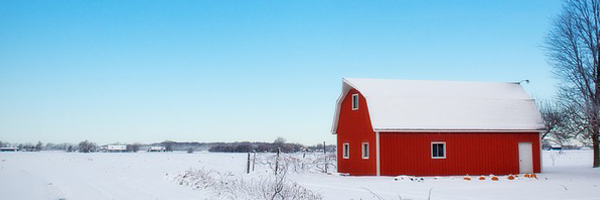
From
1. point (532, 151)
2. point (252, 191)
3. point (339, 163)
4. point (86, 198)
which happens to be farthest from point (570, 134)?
point (86, 198)

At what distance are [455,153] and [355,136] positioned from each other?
4904 mm

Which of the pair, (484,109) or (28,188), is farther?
(484,109)

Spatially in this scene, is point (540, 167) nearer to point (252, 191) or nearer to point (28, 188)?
point (252, 191)

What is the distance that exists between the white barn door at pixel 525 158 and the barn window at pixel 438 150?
432cm

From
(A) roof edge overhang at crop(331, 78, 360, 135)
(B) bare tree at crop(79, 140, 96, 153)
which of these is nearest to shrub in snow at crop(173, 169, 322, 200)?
(A) roof edge overhang at crop(331, 78, 360, 135)

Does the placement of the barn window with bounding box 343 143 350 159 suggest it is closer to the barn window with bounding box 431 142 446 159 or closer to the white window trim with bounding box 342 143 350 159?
the white window trim with bounding box 342 143 350 159

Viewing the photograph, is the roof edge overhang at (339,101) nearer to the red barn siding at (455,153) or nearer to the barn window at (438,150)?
the red barn siding at (455,153)

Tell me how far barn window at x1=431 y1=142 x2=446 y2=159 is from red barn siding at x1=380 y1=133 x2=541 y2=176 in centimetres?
15

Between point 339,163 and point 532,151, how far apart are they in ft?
32.0

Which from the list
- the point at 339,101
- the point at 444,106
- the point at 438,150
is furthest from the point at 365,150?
the point at 444,106

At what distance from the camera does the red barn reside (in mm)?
24156

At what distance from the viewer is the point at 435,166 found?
80.3 ft

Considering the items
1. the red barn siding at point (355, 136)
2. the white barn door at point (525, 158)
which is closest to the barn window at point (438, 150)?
the red barn siding at point (355, 136)

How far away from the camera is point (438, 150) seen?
24.6 m
